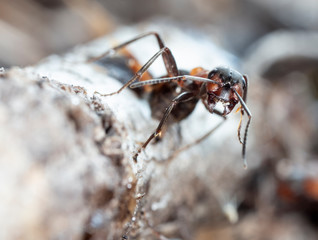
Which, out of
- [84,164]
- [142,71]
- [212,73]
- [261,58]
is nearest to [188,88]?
[212,73]

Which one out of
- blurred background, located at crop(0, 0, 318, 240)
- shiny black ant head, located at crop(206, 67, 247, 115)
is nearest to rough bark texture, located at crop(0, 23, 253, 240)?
shiny black ant head, located at crop(206, 67, 247, 115)

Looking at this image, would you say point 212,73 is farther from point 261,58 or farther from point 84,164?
point 261,58

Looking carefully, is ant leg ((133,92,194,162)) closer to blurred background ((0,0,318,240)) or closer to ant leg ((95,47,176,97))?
ant leg ((95,47,176,97))

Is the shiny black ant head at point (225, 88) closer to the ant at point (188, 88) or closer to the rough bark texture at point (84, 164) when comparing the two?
the ant at point (188, 88)

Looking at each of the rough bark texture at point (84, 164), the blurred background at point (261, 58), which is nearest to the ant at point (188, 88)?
the rough bark texture at point (84, 164)

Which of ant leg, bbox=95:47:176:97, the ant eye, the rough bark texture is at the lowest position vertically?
the rough bark texture

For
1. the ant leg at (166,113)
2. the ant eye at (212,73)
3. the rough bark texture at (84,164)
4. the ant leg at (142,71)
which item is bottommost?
the rough bark texture at (84,164)
